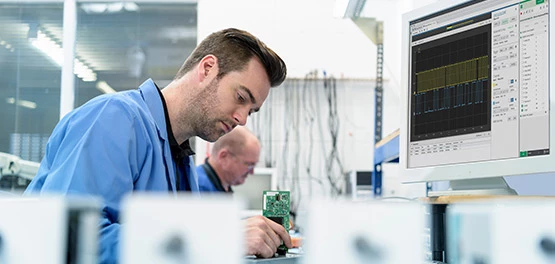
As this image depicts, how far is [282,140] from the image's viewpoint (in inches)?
186

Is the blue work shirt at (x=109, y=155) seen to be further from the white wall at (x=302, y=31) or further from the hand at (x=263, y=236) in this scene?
the white wall at (x=302, y=31)

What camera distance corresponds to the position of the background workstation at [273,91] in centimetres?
467

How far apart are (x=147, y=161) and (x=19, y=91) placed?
400 cm

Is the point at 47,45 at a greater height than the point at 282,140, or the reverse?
the point at 47,45

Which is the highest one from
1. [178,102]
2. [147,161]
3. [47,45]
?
[47,45]

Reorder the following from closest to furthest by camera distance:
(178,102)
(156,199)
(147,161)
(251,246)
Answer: (156,199)
(251,246)
(147,161)
(178,102)

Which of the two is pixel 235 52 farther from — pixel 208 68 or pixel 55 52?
pixel 55 52

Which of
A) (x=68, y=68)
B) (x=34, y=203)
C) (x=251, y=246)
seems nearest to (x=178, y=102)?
(x=251, y=246)

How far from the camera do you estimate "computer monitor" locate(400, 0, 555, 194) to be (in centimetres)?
103

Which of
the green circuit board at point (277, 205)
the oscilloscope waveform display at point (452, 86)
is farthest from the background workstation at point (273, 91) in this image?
the green circuit board at point (277, 205)

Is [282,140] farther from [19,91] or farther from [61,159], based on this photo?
[61,159]

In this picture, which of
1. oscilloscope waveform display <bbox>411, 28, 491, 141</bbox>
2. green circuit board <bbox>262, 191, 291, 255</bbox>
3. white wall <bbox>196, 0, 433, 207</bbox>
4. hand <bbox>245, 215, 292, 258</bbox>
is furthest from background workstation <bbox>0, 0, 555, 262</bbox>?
hand <bbox>245, 215, 292, 258</bbox>

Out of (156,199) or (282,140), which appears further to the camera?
(282,140)

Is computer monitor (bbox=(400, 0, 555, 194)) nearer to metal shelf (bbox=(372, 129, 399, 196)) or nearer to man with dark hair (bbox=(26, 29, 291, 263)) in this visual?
man with dark hair (bbox=(26, 29, 291, 263))
